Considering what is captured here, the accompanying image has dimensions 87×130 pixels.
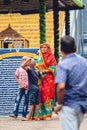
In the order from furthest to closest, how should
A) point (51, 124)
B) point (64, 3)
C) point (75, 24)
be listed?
point (75, 24), point (64, 3), point (51, 124)

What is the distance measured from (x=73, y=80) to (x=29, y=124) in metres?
6.76

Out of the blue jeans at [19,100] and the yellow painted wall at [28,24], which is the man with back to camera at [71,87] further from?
the yellow painted wall at [28,24]

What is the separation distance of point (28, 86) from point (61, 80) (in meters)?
7.79

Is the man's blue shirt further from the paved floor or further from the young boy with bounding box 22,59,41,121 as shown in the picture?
the young boy with bounding box 22,59,41,121

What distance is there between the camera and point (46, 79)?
16266 mm

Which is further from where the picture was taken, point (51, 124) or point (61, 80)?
point (51, 124)

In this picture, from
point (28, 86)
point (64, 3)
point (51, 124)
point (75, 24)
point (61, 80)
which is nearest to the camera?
point (61, 80)

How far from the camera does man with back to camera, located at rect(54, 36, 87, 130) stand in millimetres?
8391

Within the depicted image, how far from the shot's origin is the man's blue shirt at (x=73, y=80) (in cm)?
841

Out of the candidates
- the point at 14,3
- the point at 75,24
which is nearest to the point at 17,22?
the point at 75,24

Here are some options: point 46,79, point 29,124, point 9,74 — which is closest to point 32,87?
point 46,79

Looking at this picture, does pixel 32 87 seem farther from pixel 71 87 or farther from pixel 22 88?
pixel 71 87

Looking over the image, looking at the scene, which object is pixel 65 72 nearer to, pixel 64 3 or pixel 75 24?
pixel 64 3

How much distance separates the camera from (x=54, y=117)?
1684 cm
